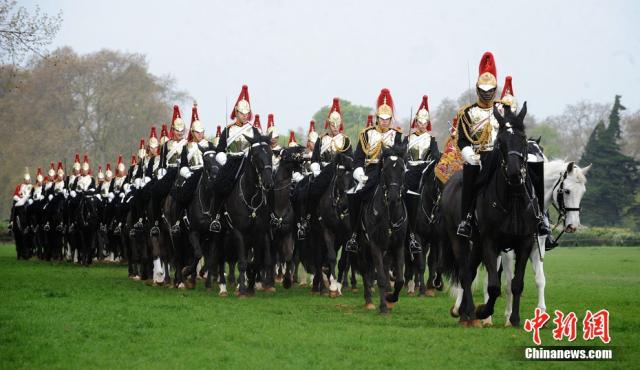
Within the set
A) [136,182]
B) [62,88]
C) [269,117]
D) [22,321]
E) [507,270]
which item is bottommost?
[22,321]

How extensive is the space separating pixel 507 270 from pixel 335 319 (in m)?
2.79

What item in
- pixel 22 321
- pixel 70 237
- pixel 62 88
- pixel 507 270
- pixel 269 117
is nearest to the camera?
pixel 22 321

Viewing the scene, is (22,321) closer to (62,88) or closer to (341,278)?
(341,278)

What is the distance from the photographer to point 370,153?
Result: 17953 millimetres

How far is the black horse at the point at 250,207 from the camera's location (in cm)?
1961

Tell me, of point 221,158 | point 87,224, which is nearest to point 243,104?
point 221,158

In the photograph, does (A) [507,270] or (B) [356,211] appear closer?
(A) [507,270]

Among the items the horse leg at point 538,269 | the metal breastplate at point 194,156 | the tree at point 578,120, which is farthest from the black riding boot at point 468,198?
the tree at point 578,120

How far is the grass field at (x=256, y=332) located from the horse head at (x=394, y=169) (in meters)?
2.01

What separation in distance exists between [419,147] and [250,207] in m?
3.87

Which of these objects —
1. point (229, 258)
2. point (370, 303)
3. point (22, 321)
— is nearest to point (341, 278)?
point (229, 258)

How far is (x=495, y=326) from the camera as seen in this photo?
14.8 metres

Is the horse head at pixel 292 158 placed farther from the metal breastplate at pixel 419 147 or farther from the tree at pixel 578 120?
the tree at pixel 578 120
